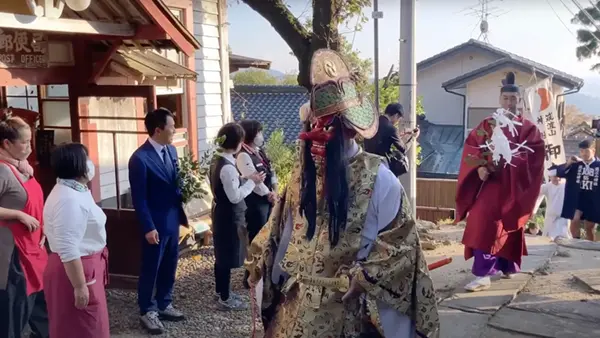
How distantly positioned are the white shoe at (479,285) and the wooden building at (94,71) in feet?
9.66

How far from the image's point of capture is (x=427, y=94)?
78.9ft

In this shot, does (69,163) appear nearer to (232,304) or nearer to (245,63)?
(232,304)

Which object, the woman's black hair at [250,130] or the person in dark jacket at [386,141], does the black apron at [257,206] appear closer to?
the woman's black hair at [250,130]

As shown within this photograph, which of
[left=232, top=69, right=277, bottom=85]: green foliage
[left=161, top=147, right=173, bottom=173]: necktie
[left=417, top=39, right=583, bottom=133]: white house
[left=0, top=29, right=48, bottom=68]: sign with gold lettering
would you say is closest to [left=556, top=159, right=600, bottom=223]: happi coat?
[left=161, top=147, right=173, bottom=173]: necktie

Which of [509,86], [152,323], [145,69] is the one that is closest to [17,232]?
[152,323]

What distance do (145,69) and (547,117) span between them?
4.98 m

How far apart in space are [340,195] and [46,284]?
5.52 ft

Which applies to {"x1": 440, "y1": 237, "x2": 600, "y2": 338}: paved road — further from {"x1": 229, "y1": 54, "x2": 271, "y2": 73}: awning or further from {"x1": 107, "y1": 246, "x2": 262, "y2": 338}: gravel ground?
{"x1": 229, "y1": 54, "x2": 271, "y2": 73}: awning

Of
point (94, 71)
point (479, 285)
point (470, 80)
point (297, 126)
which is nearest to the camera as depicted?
point (479, 285)

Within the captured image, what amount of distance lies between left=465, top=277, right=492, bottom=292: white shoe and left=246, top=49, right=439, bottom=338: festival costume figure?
2.82 meters

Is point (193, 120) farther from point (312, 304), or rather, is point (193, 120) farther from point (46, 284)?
point (312, 304)

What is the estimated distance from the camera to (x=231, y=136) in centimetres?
472

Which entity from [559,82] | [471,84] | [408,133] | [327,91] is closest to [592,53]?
[559,82]

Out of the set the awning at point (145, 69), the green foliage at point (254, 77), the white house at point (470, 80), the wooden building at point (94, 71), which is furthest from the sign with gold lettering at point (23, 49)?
the green foliage at point (254, 77)
